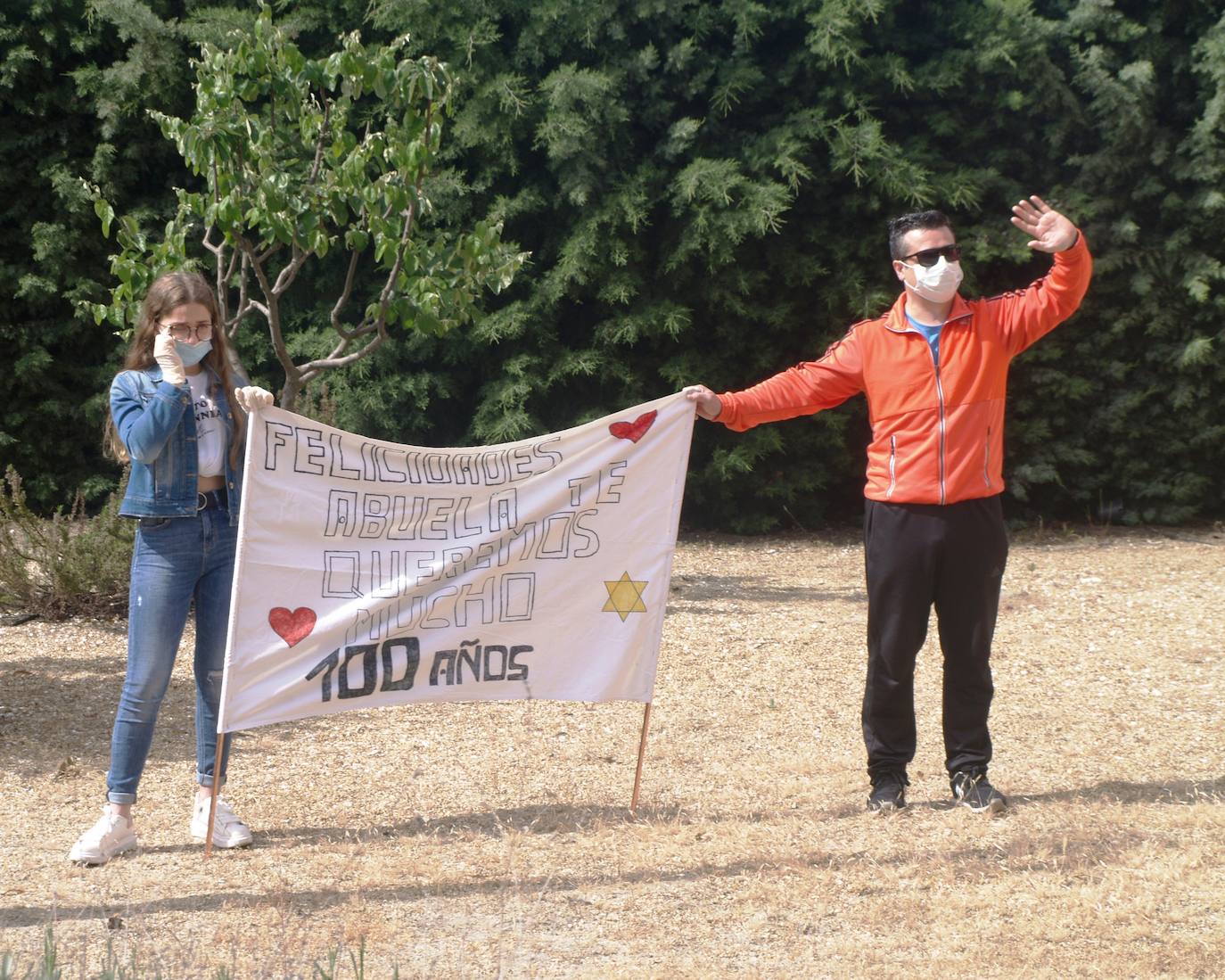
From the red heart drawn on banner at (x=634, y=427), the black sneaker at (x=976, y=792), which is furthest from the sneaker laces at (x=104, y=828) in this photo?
the black sneaker at (x=976, y=792)

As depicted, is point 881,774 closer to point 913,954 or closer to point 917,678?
point 913,954

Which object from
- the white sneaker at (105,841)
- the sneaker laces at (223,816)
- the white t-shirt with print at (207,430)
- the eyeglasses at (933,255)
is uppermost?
the eyeglasses at (933,255)

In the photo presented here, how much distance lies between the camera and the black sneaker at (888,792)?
16.1ft

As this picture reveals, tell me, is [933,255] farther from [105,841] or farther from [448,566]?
[105,841]

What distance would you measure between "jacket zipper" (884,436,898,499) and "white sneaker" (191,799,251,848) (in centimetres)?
249

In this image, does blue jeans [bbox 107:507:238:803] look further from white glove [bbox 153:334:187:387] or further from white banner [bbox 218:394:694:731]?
white glove [bbox 153:334:187:387]

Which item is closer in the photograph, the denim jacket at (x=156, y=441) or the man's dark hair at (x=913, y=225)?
the denim jacket at (x=156, y=441)

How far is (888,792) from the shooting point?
4930 mm

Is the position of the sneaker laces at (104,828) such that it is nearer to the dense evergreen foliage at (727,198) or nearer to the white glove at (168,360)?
the white glove at (168,360)

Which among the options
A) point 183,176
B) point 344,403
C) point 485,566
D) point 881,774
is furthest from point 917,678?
point 183,176

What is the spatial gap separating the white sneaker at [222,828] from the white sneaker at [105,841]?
219 mm

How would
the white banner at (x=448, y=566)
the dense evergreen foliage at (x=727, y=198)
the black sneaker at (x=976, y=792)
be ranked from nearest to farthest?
the white banner at (x=448, y=566) → the black sneaker at (x=976, y=792) → the dense evergreen foliage at (x=727, y=198)

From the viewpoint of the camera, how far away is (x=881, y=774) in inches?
195

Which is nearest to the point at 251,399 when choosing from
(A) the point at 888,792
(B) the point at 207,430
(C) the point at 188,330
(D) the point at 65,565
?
(B) the point at 207,430
